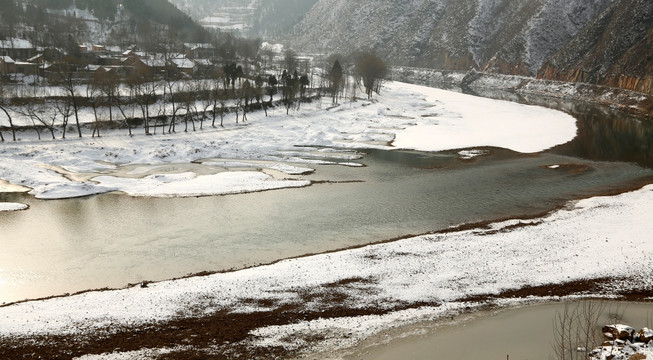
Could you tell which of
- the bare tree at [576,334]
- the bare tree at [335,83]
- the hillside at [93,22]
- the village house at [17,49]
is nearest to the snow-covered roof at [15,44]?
the village house at [17,49]

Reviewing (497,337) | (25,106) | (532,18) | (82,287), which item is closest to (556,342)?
(497,337)

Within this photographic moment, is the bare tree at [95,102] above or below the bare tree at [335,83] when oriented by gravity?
below

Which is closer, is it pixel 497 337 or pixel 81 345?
pixel 81 345

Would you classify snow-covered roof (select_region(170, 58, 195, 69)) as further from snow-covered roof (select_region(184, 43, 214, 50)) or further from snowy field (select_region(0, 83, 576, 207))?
snow-covered roof (select_region(184, 43, 214, 50))

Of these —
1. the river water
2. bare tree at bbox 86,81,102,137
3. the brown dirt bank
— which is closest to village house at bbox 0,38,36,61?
bare tree at bbox 86,81,102,137

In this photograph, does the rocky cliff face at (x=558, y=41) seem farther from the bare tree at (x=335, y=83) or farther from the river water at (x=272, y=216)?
the river water at (x=272, y=216)

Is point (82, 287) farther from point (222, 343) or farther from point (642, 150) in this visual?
point (642, 150)
